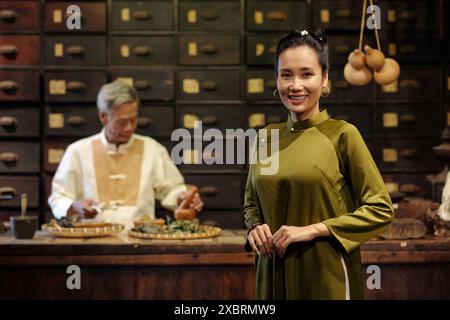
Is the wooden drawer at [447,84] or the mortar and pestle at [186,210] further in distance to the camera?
the wooden drawer at [447,84]

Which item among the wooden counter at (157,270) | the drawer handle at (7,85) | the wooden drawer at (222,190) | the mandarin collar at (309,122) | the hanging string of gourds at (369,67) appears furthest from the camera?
the wooden drawer at (222,190)

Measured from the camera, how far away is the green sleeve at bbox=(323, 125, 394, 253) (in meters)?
1.88

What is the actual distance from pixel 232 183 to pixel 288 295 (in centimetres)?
308

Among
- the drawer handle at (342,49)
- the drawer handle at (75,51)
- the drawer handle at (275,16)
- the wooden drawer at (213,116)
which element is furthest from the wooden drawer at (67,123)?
the drawer handle at (342,49)

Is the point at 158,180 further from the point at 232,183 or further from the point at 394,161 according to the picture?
the point at 394,161

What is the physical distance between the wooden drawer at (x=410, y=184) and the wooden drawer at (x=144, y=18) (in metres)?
1.88

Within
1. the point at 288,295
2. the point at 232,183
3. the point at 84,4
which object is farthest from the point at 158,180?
the point at 288,295

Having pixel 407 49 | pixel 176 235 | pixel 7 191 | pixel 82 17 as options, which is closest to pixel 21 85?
pixel 82 17

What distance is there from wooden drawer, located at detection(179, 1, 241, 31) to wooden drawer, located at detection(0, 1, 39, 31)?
1.02 meters

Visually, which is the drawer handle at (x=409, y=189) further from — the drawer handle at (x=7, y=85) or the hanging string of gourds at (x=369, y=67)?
the drawer handle at (x=7, y=85)

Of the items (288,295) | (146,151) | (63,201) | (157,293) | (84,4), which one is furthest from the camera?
(84,4)

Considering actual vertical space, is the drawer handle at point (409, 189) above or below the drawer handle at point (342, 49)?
below

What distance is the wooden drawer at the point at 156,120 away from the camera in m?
5.02

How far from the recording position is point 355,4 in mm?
5000
